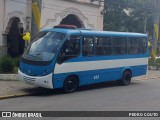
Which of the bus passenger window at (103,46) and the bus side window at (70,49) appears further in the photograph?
the bus passenger window at (103,46)

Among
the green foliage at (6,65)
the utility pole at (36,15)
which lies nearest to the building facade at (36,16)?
the utility pole at (36,15)

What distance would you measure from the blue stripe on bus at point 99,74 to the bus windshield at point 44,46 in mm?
870

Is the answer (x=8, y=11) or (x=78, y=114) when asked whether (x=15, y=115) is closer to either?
(x=78, y=114)

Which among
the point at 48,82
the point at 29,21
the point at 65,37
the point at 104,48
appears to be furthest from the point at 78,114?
the point at 29,21

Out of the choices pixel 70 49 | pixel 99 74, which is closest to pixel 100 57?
pixel 99 74

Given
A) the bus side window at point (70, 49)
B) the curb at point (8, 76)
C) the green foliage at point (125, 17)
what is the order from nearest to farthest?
the bus side window at point (70, 49), the curb at point (8, 76), the green foliage at point (125, 17)

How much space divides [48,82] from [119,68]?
4.85m

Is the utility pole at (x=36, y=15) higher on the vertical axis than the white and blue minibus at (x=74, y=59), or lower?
higher

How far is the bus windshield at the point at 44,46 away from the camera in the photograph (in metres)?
13.4

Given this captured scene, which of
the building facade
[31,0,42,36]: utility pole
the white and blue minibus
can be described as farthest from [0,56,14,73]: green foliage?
the building facade

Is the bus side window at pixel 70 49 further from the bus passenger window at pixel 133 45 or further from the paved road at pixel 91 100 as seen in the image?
the bus passenger window at pixel 133 45

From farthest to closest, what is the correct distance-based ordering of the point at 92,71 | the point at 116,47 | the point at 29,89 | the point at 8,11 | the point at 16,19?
the point at 16,19 < the point at 8,11 < the point at 116,47 < the point at 92,71 < the point at 29,89

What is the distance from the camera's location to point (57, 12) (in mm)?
23141

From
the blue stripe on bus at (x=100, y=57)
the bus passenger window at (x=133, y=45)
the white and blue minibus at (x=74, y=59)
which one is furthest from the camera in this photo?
the bus passenger window at (x=133, y=45)
